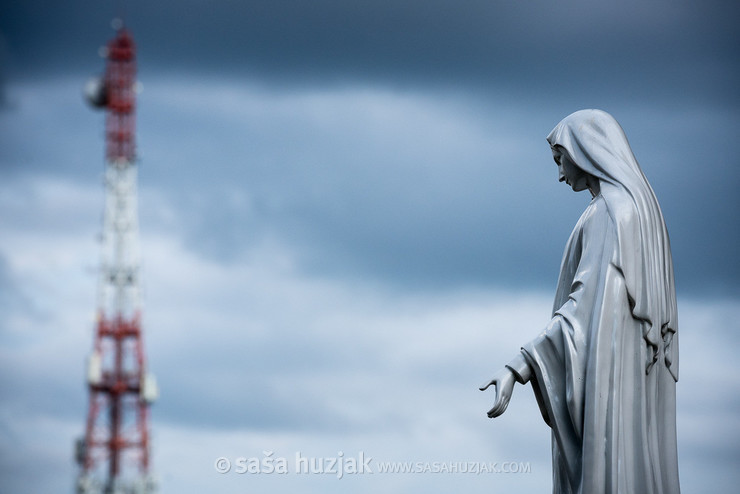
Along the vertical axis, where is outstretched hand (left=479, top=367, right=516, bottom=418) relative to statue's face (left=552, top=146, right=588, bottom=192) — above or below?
below

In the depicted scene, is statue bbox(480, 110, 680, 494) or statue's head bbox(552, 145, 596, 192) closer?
statue bbox(480, 110, 680, 494)

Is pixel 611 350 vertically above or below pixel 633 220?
below

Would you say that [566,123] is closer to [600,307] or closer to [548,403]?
[600,307]

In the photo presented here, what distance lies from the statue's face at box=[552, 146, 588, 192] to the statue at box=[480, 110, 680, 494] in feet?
0.29

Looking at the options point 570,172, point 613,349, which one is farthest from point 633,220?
point 613,349

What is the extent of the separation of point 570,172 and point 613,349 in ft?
3.55

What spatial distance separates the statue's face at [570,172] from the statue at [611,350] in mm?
88

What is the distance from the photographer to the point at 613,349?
6738 mm

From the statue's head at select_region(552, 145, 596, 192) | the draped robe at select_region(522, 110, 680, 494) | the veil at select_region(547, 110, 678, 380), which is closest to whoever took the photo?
the draped robe at select_region(522, 110, 680, 494)

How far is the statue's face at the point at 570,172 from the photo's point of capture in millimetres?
7176

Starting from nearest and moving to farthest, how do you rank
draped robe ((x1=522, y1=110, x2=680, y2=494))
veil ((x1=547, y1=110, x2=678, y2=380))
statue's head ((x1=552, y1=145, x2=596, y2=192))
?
draped robe ((x1=522, y1=110, x2=680, y2=494)), veil ((x1=547, y1=110, x2=678, y2=380)), statue's head ((x1=552, y1=145, x2=596, y2=192))

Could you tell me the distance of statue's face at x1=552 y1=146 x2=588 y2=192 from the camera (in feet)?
23.5

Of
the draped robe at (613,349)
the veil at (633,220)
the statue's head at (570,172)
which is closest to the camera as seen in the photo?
the draped robe at (613,349)

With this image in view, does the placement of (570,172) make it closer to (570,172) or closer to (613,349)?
(570,172)
